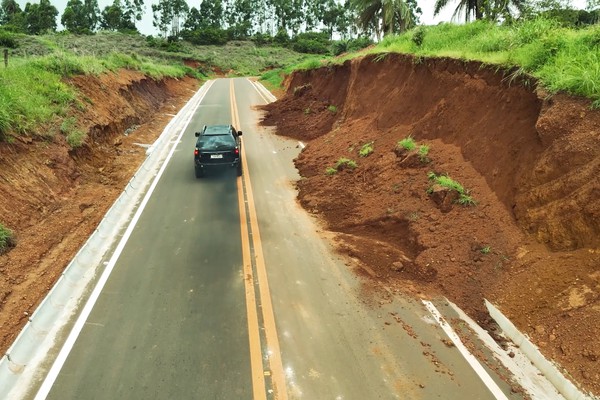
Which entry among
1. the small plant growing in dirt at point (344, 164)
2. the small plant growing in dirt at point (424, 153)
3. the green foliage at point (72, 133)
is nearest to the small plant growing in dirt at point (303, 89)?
the small plant growing in dirt at point (344, 164)

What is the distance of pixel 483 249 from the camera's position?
25.8 ft

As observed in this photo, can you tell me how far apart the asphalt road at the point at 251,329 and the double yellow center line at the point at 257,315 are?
0.02 m

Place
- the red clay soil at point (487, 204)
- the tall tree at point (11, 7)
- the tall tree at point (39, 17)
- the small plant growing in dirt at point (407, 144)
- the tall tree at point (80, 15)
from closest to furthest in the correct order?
the red clay soil at point (487, 204)
the small plant growing in dirt at point (407, 144)
the tall tree at point (11, 7)
the tall tree at point (39, 17)
the tall tree at point (80, 15)

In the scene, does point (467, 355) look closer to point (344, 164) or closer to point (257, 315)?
point (257, 315)

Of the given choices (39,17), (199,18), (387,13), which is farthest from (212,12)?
(387,13)

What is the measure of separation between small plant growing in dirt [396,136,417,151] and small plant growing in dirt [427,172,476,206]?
176 cm

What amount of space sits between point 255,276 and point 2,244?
5.81 m

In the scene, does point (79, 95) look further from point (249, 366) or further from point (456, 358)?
point (456, 358)

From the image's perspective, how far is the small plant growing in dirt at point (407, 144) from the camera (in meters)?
11.7

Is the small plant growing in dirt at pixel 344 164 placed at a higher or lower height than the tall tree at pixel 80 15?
lower

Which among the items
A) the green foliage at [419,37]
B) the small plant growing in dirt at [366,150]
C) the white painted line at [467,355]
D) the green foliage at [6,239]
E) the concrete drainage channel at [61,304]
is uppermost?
the green foliage at [419,37]

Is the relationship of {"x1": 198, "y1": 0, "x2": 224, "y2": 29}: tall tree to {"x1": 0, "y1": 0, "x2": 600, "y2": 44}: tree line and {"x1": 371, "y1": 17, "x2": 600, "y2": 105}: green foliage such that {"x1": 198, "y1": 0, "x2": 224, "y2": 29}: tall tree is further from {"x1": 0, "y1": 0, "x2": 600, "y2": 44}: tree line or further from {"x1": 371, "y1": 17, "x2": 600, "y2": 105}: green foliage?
{"x1": 371, "y1": 17, "x2": 600, "y2": 105}: green foliage

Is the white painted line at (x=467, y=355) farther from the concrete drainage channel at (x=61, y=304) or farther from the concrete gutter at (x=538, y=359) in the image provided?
the concrete drainage channel at (x=61, y=304)

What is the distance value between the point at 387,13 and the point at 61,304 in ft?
90.8
